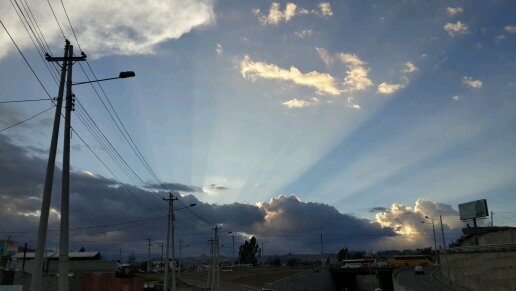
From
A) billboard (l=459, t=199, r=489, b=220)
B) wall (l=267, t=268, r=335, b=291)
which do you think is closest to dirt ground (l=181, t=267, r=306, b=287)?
wall (l=267, t=268, r=335, b=291)

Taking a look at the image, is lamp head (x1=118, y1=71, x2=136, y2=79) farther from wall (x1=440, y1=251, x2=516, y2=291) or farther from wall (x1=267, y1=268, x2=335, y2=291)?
wall (x1=267, y1=268, x2=335, y2=291)

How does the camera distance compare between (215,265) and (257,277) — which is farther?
(257,277)

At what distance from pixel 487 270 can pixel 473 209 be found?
222ft

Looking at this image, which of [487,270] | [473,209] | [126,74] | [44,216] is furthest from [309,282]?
[44,216]

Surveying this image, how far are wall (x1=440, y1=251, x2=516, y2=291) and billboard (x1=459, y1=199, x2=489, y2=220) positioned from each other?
43806mm

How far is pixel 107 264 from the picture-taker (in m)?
77.8

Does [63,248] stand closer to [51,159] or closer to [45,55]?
[51,159]

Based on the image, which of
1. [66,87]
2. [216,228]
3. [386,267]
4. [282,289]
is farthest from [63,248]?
[386,267]

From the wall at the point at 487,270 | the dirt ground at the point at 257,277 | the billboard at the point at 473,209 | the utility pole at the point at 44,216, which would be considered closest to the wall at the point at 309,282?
the dirt ground at the point at 257,277

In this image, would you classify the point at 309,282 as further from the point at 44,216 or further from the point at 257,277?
the point at 44,216

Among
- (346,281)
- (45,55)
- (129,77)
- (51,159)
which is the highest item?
(45,55)

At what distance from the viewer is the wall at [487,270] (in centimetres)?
4509

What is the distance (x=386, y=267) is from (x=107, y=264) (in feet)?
245

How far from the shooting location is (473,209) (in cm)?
11644
